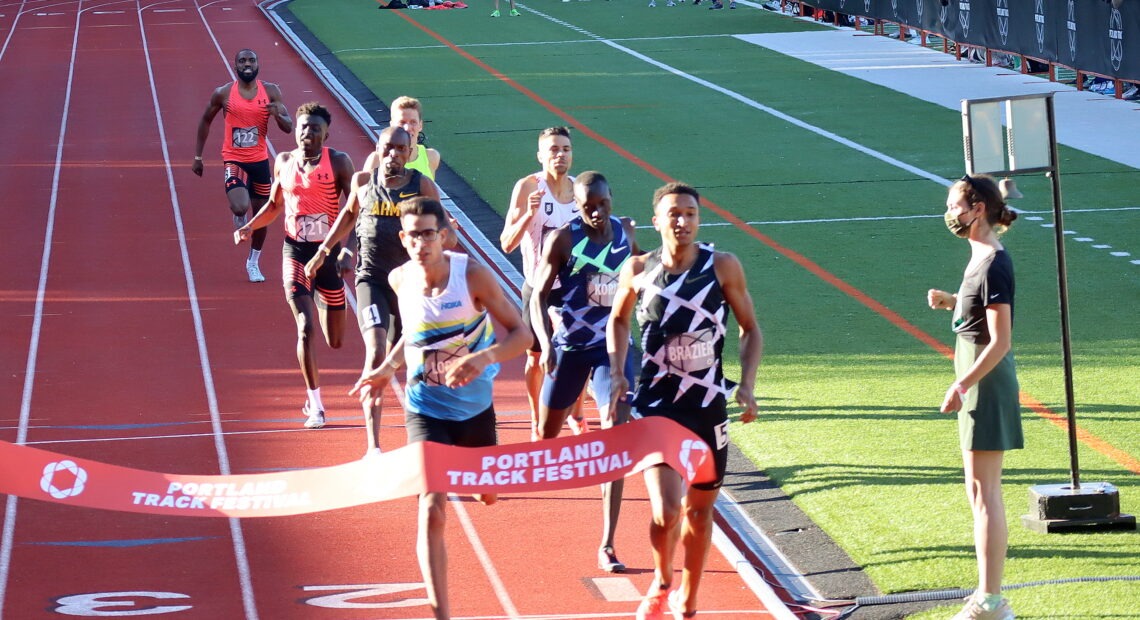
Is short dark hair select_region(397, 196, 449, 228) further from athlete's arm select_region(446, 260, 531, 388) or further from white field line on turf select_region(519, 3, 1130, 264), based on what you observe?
white field line on turf select_region(519, 3, 1130, 264)

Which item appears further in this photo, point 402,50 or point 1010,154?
point 402,50

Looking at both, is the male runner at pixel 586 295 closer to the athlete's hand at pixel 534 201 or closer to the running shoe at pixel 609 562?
the running shoe at pixel 609 562

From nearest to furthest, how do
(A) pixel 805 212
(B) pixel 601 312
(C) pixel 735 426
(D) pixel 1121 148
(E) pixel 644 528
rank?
(B) pixel 601 312, (E) pixel 644 528, (C) pixel 735 426, (A) pixel 805 212, (D) pixel 1121 148

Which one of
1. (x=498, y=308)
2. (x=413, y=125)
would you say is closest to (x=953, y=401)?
(x=498, y=308)

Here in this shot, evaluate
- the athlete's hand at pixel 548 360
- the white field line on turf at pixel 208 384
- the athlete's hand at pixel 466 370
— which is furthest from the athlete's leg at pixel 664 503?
the white field line on turf at pixel 208 384

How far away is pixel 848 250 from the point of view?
1662 centimetres

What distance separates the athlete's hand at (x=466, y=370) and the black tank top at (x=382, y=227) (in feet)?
9.10

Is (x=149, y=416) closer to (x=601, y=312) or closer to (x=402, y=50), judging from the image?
(x=601, y=312)

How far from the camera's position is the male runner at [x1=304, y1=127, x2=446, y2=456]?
963cm

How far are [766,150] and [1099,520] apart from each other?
49.9 ft

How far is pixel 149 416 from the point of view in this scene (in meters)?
11.7

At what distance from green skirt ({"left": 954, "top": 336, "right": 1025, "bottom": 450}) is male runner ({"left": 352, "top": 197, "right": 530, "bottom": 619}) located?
1.96m

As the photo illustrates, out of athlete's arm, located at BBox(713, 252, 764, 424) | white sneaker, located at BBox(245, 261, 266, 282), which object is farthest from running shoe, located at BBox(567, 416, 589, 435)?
white sneaker, located at BBox(245, 261, 266, 282)

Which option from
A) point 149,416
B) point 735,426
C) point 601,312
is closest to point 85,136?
point 149,416
